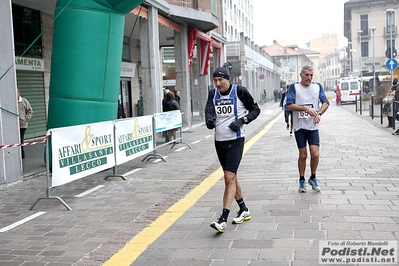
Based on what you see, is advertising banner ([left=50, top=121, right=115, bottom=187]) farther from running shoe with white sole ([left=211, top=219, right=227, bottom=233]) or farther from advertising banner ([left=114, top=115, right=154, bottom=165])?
running shoe with white sole ([left=211, top=219, right=227, bottom=233])

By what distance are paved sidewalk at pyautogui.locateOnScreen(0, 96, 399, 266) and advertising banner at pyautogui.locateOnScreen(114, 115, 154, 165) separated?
42 cm

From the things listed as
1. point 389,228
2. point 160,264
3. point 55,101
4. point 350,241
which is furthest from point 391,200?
point 55,101

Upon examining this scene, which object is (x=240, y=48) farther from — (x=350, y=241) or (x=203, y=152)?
(x=350, y=241)

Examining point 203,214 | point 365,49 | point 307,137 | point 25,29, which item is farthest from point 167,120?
point 365,49

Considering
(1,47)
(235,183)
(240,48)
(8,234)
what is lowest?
(8,234)

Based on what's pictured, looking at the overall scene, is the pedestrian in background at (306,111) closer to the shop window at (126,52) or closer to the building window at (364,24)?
the shop window at (126,52)

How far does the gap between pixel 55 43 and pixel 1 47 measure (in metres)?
1.24

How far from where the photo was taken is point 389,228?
17.1ft

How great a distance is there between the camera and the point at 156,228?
5684 millimetres

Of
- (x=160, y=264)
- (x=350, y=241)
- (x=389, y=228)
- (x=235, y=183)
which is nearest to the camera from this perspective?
(x=160, y=264)

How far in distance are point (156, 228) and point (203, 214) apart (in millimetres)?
761

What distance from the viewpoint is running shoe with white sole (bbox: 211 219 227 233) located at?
5176mm

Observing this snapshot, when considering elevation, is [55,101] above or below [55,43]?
below

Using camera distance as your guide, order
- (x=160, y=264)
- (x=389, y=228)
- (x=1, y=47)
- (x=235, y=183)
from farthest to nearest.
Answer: (x=1, y=47) < (x=235, y=183) < (x=389, y=228) < (x=160, y=264)
